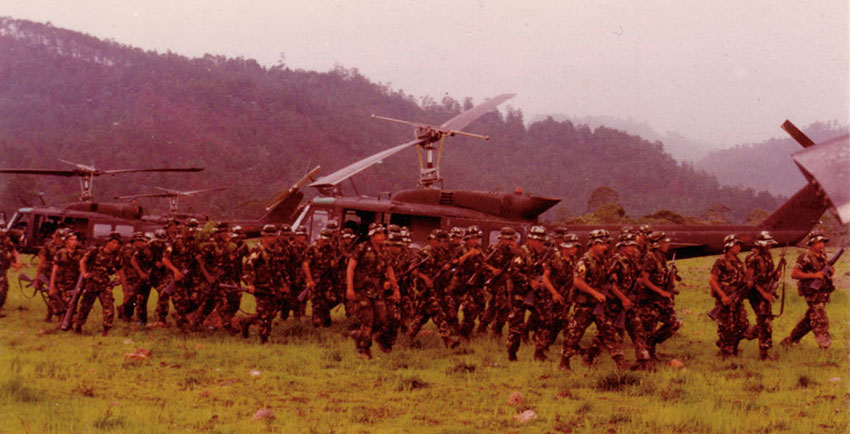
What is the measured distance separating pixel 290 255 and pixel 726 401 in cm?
761

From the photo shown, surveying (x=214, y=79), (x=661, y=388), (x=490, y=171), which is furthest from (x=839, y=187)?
(x=214, y=79)

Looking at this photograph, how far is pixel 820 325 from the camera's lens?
419 inches

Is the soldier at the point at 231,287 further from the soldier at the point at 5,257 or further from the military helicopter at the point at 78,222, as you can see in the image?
the military helicopter at the point at 78,222

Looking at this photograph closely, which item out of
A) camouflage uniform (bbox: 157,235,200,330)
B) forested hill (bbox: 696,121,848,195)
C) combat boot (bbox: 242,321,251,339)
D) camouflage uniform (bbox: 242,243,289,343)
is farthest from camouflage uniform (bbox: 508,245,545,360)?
forested hill (bbox: 696,121,848,195)

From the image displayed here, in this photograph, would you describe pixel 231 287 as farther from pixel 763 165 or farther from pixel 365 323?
pixel 763 165

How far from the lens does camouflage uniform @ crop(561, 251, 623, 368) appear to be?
9.13m

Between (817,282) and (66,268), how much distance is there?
12.5 meters

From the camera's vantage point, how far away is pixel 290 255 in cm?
1265

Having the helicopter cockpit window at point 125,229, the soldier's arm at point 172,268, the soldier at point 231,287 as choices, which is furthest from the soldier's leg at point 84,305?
the helicopter cockpit window at point 125,229

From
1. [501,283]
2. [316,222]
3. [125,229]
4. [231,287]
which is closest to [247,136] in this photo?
[125,229]

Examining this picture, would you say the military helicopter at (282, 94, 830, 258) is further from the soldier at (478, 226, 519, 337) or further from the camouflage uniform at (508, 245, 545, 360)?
the camouflage uniform at (508, 245, 545, 360)

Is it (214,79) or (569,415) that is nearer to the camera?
(569,415)

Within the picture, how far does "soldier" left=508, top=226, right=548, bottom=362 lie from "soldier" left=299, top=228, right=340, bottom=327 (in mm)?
3470

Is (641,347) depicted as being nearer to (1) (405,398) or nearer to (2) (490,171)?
(1) (405,398)
